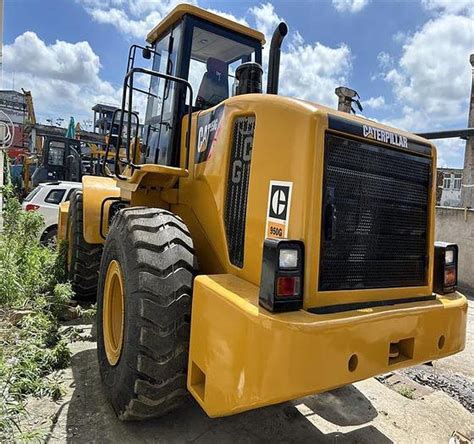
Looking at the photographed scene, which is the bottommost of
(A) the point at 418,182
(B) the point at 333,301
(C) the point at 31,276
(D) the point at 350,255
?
(C) the point at 31,276

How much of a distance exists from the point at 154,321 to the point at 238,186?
3.24 feet

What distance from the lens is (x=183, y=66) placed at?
→ 3.79m

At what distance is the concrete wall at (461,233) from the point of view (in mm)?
8469

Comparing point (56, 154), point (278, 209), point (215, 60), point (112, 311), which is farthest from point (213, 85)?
point (56, 154)

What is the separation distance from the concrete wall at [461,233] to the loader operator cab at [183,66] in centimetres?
640

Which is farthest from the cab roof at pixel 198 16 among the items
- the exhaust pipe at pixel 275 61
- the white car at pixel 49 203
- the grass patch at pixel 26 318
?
the white car at pixel 49 203

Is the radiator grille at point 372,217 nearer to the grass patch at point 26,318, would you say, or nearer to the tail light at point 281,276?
the tail light at point 281,276

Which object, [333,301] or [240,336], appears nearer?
[240,336]

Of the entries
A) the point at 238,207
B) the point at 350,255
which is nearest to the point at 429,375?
the point at 350,255

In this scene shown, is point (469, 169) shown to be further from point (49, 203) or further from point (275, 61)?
point (49, 203)

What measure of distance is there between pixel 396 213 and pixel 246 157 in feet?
3.38

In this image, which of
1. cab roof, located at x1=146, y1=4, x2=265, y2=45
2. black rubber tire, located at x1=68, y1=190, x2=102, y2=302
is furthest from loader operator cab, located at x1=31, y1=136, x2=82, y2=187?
cab roof, located at x1=146, y1=4, x2=265, y2=45

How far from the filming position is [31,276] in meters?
5.64

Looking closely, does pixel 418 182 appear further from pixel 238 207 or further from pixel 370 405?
pixel 370 405
